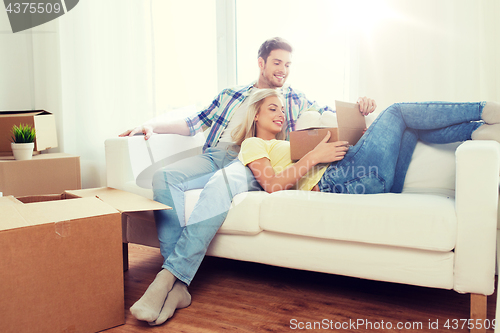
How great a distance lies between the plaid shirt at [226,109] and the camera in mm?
2047

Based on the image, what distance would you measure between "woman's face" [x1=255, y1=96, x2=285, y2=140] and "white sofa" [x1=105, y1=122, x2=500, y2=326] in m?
0.43

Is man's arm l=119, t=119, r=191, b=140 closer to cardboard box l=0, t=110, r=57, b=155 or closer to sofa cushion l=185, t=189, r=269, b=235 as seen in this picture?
sofa cushion l=185, t=189, r=269, b=235

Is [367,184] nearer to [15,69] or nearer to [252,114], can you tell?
[252,114]

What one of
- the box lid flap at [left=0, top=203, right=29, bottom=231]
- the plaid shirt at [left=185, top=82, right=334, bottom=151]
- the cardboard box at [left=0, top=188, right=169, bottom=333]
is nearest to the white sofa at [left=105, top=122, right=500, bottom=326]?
the cardboard box at [left=0, top=188, right=169, bottom=333]

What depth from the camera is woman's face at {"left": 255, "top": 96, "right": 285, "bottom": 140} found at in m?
1.79

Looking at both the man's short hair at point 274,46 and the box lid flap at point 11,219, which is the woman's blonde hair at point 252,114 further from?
the box lid flap at point 11,219

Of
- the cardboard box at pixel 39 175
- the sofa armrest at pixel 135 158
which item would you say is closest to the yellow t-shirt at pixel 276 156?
the sofa armrest at pixel 135 158

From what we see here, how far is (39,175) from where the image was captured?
2471mm

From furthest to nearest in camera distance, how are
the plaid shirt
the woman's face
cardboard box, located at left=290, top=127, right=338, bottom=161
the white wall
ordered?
the white wall
the plaid shirt
the woman's face
cardboard box, located at left=290, top=127, right=338, bottom=161

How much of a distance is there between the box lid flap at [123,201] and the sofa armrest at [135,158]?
0.10 m

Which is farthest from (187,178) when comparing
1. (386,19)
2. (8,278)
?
(386,19)

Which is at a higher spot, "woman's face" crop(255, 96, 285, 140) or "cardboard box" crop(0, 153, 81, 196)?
"woman's face" crop(255, 96, 285, 140)

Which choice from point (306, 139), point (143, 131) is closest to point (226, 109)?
point (143, 131)

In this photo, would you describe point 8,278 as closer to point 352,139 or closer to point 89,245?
point 89,245
